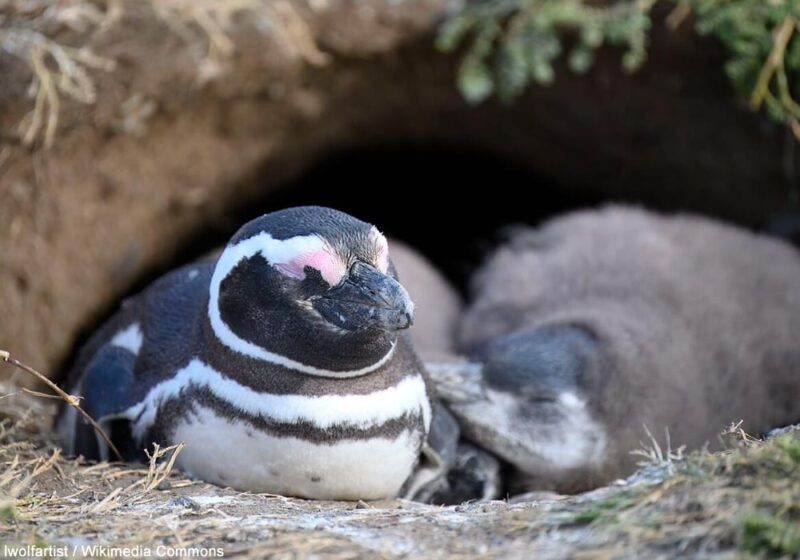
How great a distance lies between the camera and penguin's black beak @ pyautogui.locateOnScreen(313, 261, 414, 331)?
224cm

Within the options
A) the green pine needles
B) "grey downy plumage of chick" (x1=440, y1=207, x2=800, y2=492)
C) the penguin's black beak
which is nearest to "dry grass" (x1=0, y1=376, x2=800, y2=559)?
the penguin's black beak

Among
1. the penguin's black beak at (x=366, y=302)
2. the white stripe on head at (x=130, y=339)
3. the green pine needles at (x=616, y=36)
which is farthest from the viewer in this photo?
the green pine needles at (x=616, y=36)

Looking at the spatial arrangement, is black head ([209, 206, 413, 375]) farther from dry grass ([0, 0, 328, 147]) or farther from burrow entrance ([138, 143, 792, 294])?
burrow entrance ([138, 143, 792, 294])

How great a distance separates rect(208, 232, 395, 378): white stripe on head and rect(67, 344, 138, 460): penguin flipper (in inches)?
16.6

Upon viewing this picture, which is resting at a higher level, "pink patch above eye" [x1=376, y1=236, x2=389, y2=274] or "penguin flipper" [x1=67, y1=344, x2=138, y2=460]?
"pink patch above eye" [x1=376, y1=236, x2=389, y2=274]

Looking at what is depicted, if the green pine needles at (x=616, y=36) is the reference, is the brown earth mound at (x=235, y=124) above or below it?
below

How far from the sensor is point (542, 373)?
10.1 feet

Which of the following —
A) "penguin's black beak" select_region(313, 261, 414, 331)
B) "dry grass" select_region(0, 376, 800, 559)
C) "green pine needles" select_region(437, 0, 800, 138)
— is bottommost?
"dry grass" select_region(0, 376, 800, 559)

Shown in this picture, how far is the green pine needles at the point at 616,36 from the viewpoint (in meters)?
3.72

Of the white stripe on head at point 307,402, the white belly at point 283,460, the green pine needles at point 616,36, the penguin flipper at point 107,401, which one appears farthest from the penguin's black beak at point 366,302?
the green pine needles at point 616,36

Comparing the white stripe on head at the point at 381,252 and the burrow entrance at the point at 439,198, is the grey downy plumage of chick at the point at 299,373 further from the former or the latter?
the burrow entrance at the point at 439,198

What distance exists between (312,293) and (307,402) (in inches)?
10.2

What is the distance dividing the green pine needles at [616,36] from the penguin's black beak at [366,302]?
6.05ft

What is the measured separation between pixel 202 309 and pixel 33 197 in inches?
54.7
